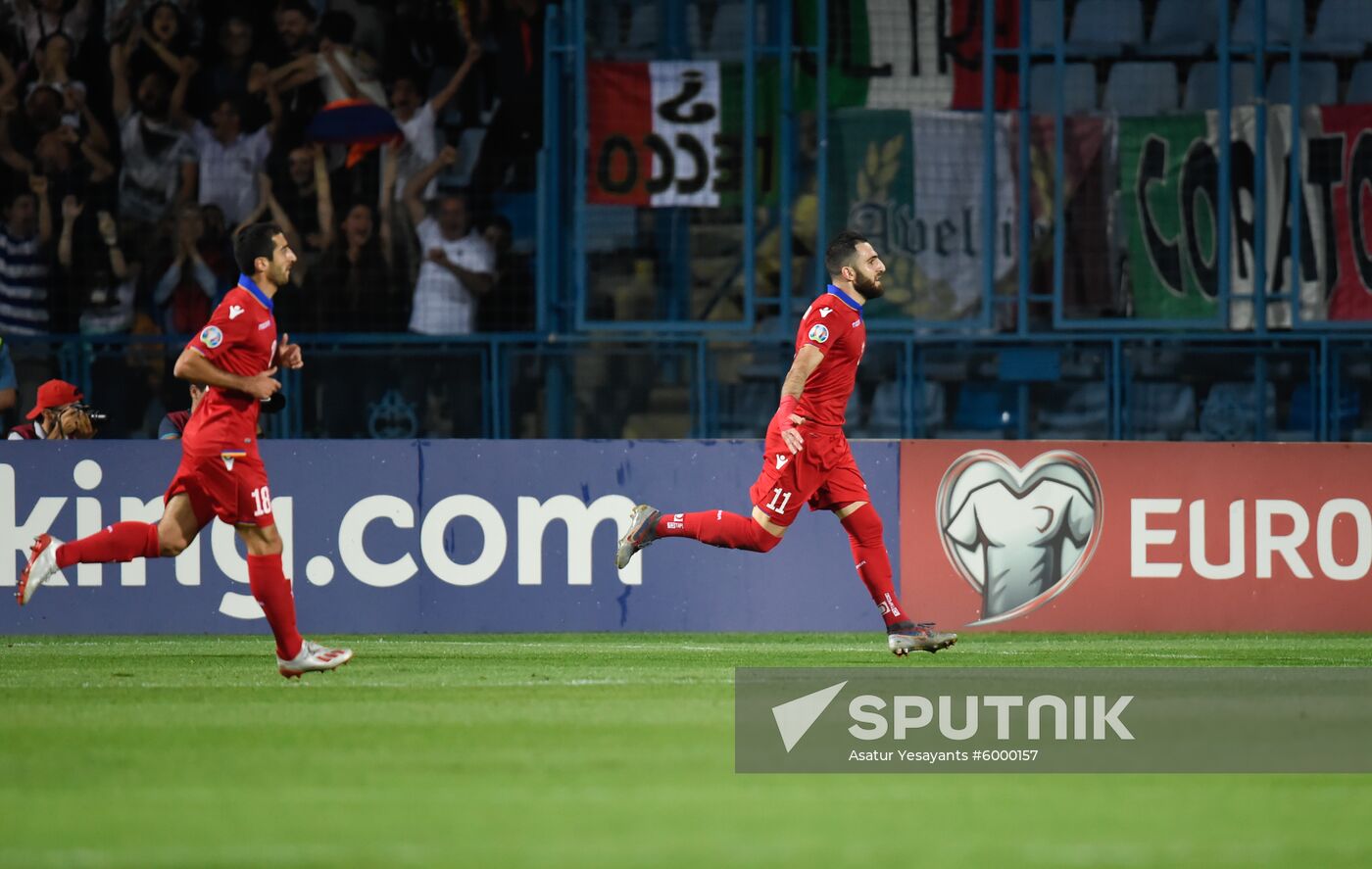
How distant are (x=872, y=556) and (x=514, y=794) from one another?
4.09 metres

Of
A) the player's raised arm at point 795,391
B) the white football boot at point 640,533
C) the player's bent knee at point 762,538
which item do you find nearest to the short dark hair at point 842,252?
the player's raised arm at point 795,391

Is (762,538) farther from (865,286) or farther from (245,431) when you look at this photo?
(245,431)

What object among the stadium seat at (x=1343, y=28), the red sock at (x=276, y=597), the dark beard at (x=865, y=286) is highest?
the stadium seat at (x=1343, y=28)

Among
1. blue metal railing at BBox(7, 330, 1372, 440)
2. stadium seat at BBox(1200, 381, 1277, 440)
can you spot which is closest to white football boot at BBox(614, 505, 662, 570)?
blue metal railing at BBox(7, 330, 1372, 440)

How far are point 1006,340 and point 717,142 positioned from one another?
264 centimetres

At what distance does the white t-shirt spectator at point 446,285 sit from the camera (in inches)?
579

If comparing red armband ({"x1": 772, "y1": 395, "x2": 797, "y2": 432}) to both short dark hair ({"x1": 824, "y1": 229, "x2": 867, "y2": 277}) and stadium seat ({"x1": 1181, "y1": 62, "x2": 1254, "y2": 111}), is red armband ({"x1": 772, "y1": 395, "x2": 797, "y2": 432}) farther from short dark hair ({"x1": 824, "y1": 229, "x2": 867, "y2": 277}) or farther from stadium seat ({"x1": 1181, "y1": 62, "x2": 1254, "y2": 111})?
stadium seat ({"x1": 1181, "y1": 62, "x2": 1254, "y2": 111})

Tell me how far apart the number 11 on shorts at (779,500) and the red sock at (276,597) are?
2.49 m

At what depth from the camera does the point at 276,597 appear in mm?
8297

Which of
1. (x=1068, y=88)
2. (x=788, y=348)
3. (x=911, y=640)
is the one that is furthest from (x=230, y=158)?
(x=911, y=640)

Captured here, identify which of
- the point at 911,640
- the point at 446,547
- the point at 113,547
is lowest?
the point at 911,640

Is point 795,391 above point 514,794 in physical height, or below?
above

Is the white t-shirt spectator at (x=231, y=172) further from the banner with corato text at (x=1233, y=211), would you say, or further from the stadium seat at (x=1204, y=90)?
the stadium seat at (x=1204, y=90)

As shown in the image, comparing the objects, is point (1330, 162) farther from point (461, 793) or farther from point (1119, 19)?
point (461, 793)
